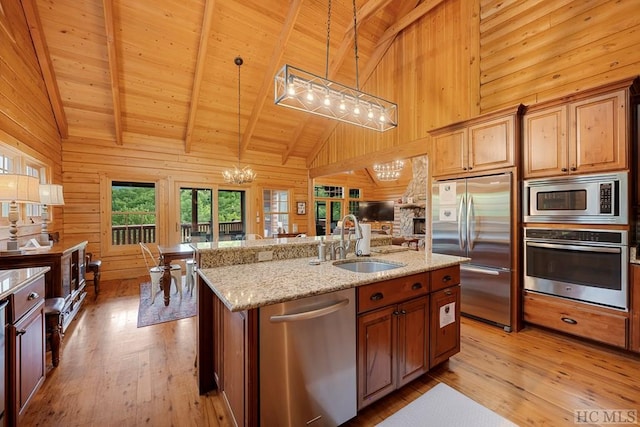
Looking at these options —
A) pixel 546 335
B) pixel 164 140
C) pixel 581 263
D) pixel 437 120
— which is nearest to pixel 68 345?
pixel 164 140

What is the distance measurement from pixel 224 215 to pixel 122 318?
11.8 feet

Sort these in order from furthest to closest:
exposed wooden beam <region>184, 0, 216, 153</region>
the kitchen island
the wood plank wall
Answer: exposed wooden beam <region>184, 0, 216, 153</region>, the wood plank wall, the kitchen island

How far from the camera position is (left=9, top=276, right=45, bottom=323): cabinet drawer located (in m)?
1.44

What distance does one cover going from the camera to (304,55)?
499 centimetres

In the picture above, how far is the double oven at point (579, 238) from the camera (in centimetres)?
239

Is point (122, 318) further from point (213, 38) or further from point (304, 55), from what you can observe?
point (304, 55)

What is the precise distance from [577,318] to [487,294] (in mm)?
759

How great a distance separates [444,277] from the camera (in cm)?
217

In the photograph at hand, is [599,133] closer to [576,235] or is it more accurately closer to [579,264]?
[576,235]

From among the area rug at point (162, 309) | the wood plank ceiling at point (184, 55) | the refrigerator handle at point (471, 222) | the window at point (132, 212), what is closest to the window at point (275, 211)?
the wood plank ceiling at point (184, 55)

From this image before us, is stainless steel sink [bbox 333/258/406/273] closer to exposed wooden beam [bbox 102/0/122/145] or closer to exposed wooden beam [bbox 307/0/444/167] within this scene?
exposed wooden beam [bbox 307/0/444/167]

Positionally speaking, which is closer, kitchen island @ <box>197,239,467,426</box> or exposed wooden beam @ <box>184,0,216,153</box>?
kitchen island @ <box>197,239,467,426</box>

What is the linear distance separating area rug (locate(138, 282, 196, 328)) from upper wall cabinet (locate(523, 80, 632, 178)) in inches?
175

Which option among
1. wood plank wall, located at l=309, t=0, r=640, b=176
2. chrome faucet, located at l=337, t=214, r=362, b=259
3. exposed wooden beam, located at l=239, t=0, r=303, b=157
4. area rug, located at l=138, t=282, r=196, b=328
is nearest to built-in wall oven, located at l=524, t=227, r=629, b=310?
wood plank wall, located at l=309, t=0, r=640, b=176
